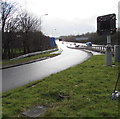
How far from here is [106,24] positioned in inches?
463

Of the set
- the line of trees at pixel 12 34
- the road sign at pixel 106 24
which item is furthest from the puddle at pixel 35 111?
the line of trees at pixel 12 34

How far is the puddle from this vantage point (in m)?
4.06

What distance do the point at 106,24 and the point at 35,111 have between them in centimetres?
920

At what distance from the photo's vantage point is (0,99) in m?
5.36

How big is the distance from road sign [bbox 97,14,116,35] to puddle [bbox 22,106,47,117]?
8.68m

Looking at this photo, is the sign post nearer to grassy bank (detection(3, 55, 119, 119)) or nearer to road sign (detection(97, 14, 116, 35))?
road sign (detection(97, 14, 116, 35))

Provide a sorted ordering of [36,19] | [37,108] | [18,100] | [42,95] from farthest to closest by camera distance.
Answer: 1. [36,19]
2. [42,95]
3. [18,100]
4. [37,108]

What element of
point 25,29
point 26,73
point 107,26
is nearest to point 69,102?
point 26,73

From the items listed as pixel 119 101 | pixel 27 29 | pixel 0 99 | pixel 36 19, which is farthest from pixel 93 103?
pixel 36 19

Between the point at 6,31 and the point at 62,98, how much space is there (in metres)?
17.5

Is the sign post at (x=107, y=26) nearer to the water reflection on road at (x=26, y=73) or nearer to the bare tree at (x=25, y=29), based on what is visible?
the water reflection on road at (x=26, y=73)

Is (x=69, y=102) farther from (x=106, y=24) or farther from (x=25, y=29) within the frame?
(x=25, y=29)

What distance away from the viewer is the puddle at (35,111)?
4059 mm

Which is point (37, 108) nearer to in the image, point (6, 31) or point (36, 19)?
point (6, 31)
